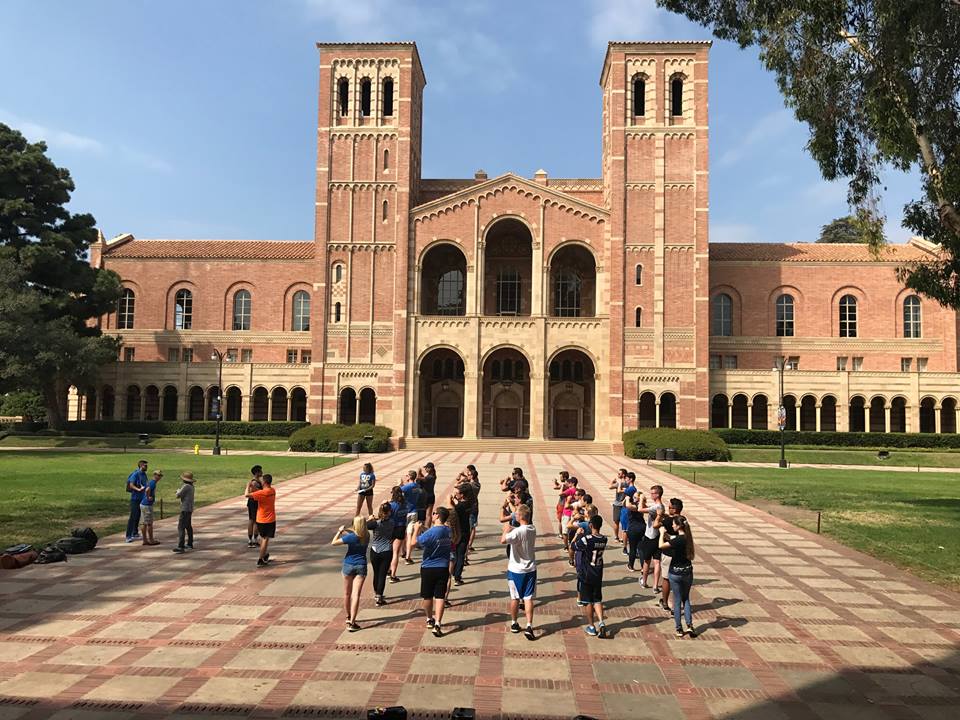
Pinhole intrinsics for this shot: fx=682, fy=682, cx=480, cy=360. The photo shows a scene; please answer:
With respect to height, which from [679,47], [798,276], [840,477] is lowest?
[840,477]

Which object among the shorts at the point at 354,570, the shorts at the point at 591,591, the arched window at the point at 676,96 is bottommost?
the shorts at the point at 591,591

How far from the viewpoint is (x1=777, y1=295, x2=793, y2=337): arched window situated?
51.4 m

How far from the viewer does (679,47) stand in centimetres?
4691

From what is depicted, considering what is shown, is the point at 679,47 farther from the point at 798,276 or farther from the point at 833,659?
the point at 833,659

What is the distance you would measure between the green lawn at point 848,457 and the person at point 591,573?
32075 mm

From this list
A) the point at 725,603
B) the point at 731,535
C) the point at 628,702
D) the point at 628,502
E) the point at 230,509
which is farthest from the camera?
the point at 230,509

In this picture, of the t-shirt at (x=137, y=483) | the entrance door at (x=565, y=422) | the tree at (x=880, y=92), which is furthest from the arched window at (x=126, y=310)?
the tree at (x=880, y=92)

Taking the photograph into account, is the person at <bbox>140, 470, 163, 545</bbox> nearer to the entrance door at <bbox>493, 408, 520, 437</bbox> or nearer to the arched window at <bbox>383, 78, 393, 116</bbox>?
the entrance door at <bbox>493, 408, 520, 437</bbox>

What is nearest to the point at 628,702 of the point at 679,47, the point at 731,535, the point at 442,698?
the point at 442,698

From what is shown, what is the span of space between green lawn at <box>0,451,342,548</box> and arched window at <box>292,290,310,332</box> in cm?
1905

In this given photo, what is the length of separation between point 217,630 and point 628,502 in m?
6.94

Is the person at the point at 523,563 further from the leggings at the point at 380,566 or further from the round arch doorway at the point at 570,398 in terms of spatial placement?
the round arch doorway at the point at 570,398

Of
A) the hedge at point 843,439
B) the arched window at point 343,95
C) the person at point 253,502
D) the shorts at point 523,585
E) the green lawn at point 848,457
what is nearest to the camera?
the shorts at point 523,585

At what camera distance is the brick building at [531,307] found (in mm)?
45812
